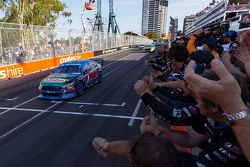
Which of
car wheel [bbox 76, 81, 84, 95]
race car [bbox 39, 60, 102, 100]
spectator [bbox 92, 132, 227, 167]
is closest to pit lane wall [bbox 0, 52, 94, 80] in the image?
race car [bbox 39, 60, 102, 100]

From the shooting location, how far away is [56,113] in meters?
8.42

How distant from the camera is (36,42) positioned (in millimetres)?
19844

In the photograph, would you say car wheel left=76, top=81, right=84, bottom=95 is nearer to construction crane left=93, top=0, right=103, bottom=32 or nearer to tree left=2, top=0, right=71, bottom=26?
tree left=2, top=0, right=71, bottom=26

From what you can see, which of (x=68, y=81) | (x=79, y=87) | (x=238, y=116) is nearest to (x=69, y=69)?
(x=79, y=87)

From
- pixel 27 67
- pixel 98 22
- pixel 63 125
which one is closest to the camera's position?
pixel 63 125

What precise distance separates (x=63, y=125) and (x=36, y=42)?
1474cm

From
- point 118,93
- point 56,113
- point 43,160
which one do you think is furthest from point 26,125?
point 118,93

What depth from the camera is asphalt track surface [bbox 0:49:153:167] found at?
513 centimetres

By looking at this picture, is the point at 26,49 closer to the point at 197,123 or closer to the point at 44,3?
the point at 197,123

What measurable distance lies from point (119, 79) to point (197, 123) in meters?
12.8

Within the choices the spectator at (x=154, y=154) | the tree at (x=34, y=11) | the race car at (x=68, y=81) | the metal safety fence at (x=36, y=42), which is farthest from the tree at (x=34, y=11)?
the spectator at (x=154, y=154)

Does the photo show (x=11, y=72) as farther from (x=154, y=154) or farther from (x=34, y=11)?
(x=34, y=11)

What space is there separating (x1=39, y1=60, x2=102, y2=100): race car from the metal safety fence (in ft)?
23.8

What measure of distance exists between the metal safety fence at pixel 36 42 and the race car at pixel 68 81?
7250 mm
